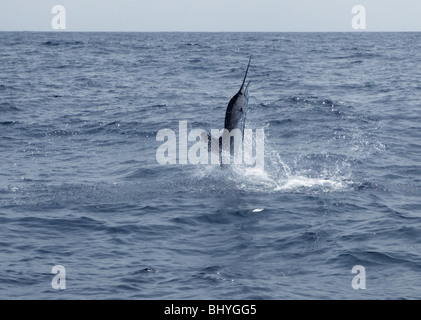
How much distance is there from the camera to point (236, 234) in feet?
44.3

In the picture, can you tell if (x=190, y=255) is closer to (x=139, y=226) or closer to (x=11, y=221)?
(x=139, y=226)

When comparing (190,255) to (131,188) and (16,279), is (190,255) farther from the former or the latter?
(131,188)

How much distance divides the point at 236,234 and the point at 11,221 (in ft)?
16.6

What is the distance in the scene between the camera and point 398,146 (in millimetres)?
22375

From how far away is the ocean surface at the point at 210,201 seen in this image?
11094 mm

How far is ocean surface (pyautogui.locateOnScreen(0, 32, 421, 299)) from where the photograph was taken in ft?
36.4

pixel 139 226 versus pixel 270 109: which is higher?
pixel 270 109

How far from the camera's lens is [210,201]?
15836 millimetres

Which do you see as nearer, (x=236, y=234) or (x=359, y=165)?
(x=236, y=234)
